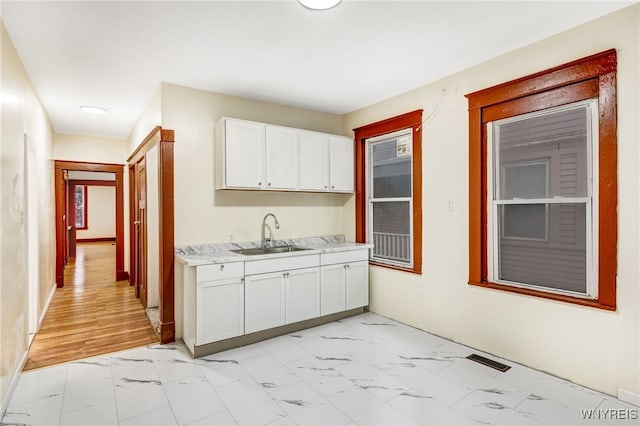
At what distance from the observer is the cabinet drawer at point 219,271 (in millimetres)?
3029

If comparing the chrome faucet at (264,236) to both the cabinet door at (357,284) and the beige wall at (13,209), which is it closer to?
the cabinet door at (357,284)

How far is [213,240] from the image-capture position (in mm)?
3676

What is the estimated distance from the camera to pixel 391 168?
4.24m

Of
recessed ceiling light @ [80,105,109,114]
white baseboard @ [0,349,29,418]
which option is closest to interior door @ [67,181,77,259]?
recessed ceiling light @ [80,105,109,114]

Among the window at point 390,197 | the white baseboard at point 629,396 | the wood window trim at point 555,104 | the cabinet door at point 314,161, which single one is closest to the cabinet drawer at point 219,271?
the cabinet door at point 314,161

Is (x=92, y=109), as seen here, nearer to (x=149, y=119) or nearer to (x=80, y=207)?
(x=149, y=119)

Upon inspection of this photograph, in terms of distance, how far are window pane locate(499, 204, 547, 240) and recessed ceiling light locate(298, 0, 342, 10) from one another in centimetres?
220

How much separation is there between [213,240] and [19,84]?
6.82 ft

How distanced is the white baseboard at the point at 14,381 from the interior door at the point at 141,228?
1.62 meters

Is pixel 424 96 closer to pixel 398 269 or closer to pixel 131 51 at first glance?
pixel 398 269

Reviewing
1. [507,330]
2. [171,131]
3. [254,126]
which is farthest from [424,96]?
[171,131]

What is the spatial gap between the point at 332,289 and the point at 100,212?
40.4 feet

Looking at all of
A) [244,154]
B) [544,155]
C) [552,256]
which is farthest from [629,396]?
[244,154]

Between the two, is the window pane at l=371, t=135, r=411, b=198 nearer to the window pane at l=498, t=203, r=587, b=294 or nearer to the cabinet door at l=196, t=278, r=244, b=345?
the window pane at l=498, t=203, r=587, b=294
